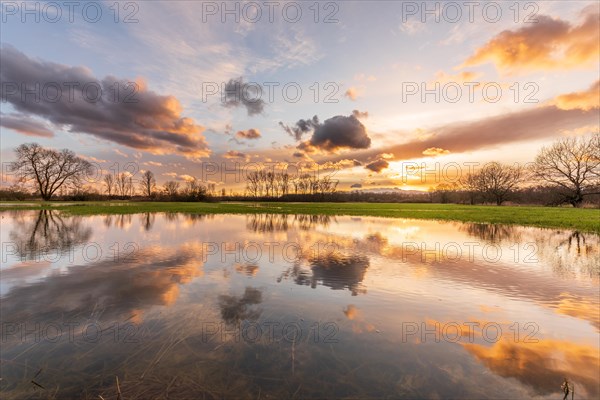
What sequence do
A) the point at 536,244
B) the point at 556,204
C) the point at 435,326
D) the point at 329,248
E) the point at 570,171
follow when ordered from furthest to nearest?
the point at 556,204 < the point at 570,171 < the point at 536,244 < the point at 329,248 < the point at 435,326

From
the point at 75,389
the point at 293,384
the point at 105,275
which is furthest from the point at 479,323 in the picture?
the point at 105,275

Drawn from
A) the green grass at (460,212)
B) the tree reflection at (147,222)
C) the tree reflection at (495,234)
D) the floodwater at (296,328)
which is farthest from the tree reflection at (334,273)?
the green grass at (460,212)

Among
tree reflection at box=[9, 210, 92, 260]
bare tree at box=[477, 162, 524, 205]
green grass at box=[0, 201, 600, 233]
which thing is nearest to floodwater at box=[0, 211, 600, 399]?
tree reflection at box=[9, 210, 92, 260]

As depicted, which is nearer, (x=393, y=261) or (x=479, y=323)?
(x=479, y=323)

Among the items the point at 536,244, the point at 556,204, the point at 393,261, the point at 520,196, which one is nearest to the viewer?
the point at 393,261

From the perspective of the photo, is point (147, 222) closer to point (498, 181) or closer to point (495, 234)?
point (495, 234)

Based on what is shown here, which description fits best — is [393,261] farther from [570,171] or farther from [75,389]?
[570,171]

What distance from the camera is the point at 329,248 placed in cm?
1276

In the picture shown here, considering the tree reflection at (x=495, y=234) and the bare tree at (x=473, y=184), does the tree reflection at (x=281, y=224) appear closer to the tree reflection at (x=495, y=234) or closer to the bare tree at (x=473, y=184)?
the tree reflection at (x=495, y=234)

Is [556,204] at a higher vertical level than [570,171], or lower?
lower

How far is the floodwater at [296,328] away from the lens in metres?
3.38

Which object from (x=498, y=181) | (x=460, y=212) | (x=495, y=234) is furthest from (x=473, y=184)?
(x=495, y=234)

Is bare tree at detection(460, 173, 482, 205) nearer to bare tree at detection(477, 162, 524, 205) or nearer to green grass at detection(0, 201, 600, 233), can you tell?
bare tree at detection(477, 162, 524, 205)

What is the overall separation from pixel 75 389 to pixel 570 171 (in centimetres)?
7730
